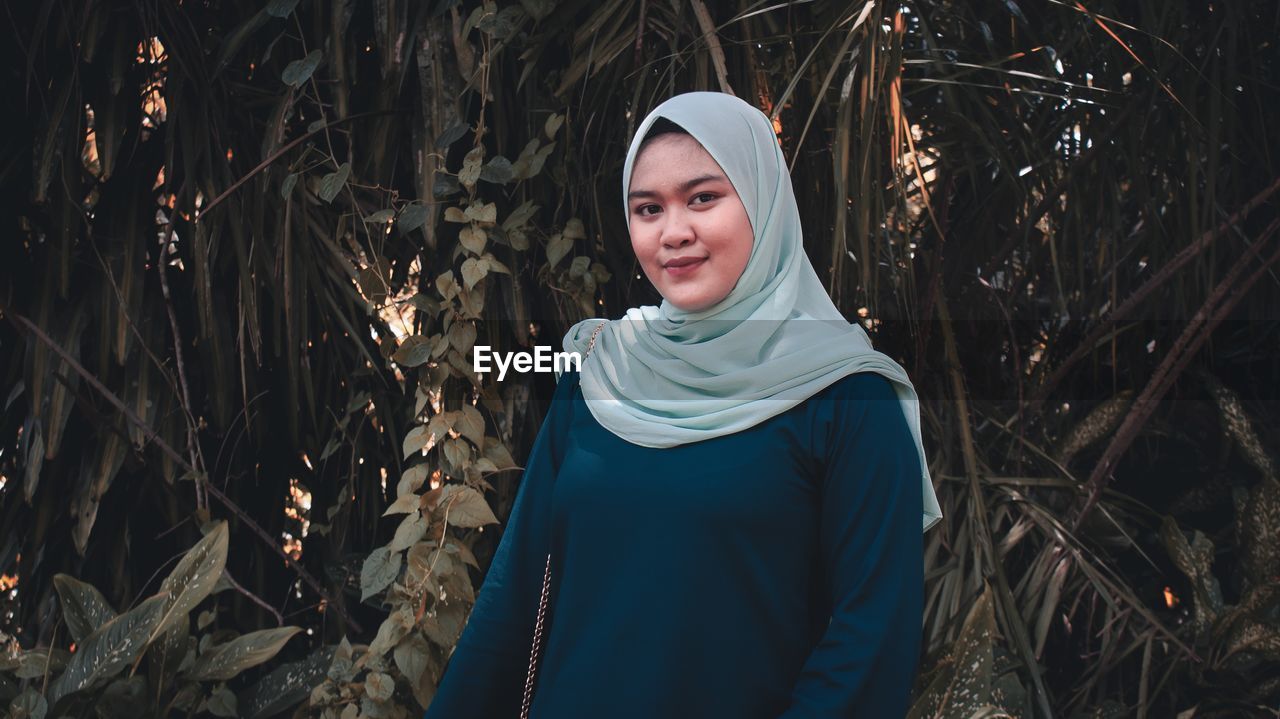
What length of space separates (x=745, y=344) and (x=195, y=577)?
1.02 m

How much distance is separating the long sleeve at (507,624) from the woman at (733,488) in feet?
0.21

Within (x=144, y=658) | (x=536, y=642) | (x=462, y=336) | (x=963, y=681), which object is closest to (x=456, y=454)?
(x=462, y=336)

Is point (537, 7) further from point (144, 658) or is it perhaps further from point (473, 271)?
point (144, 658)

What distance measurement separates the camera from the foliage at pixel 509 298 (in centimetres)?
168

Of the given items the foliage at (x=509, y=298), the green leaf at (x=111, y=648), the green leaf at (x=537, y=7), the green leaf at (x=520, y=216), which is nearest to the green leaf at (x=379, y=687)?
the foliage at (x=509, y=298)

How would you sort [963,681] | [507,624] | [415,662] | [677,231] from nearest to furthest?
[677,231], [507,624], [963,681], [415,662]

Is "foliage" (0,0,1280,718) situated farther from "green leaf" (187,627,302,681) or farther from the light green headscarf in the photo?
the light green headscarf

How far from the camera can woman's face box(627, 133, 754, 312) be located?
43.2 inches

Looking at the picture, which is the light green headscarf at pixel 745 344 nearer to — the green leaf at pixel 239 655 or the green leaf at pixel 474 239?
the green leaf at pixel 474 239

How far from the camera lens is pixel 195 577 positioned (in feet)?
5.59

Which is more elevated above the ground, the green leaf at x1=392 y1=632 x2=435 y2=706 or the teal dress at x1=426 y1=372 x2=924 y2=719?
the teal dress at x1=426 y1=372 x2=924 y2=719

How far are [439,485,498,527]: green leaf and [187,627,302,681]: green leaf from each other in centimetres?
33

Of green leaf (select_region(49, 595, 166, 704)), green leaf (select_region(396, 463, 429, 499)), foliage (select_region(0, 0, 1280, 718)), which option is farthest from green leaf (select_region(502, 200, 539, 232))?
green leaf (select_region(49, 595, 166, 704))

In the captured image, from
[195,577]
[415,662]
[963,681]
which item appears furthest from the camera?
[195,577]
